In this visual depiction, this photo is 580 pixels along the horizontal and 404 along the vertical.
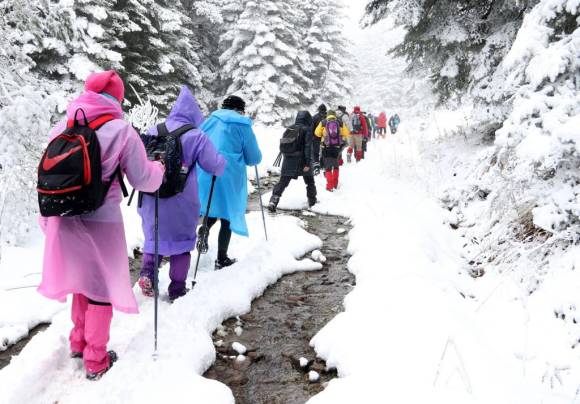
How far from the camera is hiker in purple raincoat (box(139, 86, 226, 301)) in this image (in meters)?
4.18

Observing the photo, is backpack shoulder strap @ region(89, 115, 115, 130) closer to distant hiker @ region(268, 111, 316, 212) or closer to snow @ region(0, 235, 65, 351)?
snow @ region(0, 235, 65, 351)

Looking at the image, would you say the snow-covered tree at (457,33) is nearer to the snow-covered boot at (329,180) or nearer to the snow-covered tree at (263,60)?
the snow-covered boot at (329,180)

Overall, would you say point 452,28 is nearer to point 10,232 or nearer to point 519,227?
point 519,227

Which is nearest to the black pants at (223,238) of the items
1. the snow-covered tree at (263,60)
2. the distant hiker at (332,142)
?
the distant hiker at (332,142)

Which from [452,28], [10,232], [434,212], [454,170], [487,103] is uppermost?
[452,28]

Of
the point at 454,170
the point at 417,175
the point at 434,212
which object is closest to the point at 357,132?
the point at 417,175

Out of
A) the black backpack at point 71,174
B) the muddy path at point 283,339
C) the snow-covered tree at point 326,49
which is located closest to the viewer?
the black backpack at point 71,174

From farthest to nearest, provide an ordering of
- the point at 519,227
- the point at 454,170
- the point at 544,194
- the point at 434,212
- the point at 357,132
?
the point at 357,132 < the point at 454,170 < the point at 434,212 < the point at 519,227 < the point at 544,194

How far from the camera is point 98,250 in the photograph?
2.98 m

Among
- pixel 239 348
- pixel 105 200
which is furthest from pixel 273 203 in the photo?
pixel 105 200

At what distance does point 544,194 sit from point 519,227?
604 millimetres

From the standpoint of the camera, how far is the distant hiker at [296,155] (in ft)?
28.7

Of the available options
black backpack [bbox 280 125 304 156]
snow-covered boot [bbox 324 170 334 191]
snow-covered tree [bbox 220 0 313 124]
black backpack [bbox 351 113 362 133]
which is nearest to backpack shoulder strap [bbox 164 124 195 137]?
black backpack [bbox 280 125 304 156]

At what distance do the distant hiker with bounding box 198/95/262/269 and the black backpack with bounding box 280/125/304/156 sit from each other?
3.32 m
